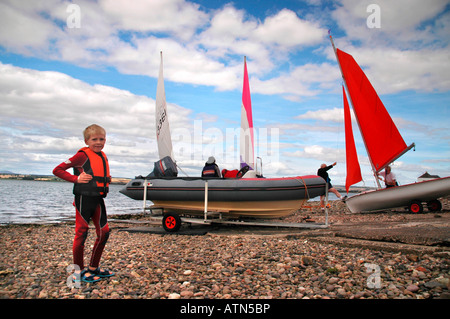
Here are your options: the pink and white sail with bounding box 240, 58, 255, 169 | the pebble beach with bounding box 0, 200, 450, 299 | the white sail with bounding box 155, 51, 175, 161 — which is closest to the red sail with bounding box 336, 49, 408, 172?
the pink and white sail with bounding box 240, 58, 255, 169

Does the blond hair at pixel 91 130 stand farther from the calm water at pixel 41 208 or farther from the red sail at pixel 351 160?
the calm water at pixel 41 208

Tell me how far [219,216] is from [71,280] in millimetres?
4945

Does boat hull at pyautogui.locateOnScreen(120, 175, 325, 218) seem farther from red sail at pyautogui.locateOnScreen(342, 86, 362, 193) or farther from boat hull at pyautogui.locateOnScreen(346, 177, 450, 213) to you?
boat hull at pyautogui.locateOnScreen(346, 177, 450, 213)

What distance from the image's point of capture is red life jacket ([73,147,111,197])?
336 cm

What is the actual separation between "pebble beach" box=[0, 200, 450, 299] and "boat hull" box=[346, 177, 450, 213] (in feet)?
23.9

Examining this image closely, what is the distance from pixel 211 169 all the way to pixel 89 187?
528cm

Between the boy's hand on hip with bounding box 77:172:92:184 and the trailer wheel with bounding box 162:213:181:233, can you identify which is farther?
the trailer wheel with bounding box 162:213:181:233

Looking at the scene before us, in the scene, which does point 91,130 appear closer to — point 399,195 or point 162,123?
point 162,123

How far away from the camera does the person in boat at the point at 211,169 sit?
335 inches

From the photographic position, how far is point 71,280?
146 inches

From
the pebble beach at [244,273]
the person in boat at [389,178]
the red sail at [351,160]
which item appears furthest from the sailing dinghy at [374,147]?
the pebble beach at [244,273]

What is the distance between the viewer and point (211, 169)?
8531 millimetres
